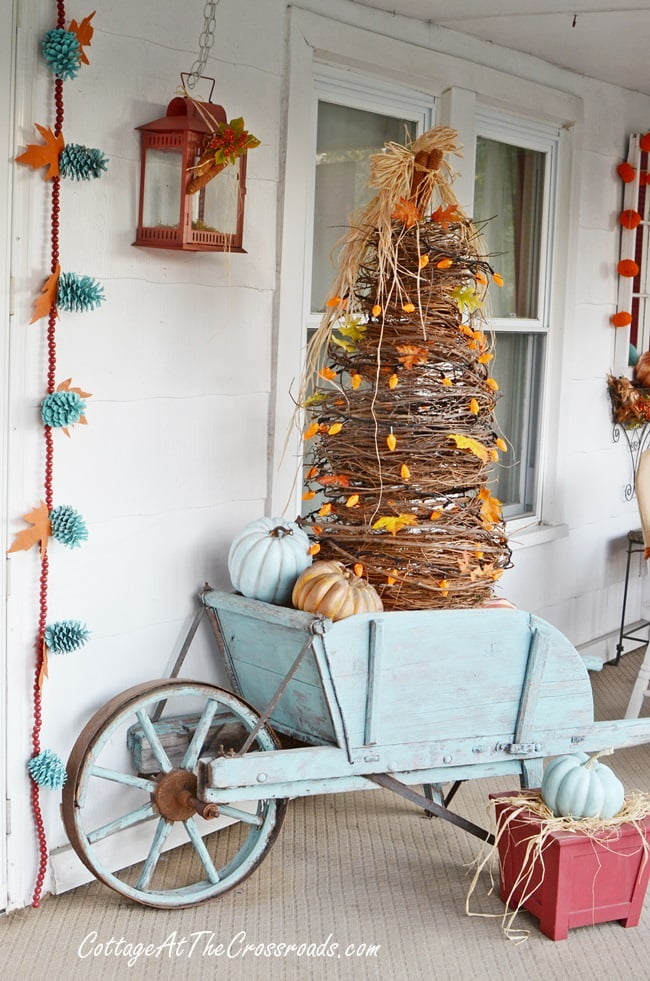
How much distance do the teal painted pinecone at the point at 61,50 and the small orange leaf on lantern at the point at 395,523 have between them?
1.21 meters

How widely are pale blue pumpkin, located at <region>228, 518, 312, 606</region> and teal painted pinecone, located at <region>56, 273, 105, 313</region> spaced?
2.22 feet

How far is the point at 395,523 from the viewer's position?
8.72 feet

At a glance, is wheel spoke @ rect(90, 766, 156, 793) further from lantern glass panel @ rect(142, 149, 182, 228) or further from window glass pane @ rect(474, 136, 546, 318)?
window glass pane @ rect(474, 136, 546, 318)

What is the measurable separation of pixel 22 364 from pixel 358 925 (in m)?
1.50

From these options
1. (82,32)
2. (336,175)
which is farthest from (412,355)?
(82,32)

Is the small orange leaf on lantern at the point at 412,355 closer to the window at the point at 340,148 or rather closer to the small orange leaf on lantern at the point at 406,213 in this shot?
the small orange leaf on lantern at the point at 406,213

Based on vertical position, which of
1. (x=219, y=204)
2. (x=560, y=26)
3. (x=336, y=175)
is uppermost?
(x=560, y=26)

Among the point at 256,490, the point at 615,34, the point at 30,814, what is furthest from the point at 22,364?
the point at 615,34

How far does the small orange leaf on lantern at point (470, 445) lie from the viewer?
2668 millimetres

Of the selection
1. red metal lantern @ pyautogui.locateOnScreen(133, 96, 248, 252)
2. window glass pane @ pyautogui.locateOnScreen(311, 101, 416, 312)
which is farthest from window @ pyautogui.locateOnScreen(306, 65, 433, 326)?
red metal lantern @ pyautogui.locateOnScreen(133, 96, 248, 252)

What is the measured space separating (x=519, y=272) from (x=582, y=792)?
7.34 feet

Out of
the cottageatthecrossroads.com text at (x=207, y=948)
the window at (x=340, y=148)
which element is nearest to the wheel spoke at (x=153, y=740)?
the cottageatthecrossroads.com text at (x=207, y=948)

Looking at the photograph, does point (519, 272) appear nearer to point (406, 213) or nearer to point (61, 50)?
point (406, 213)

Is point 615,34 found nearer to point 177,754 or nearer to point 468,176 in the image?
point 468,176
